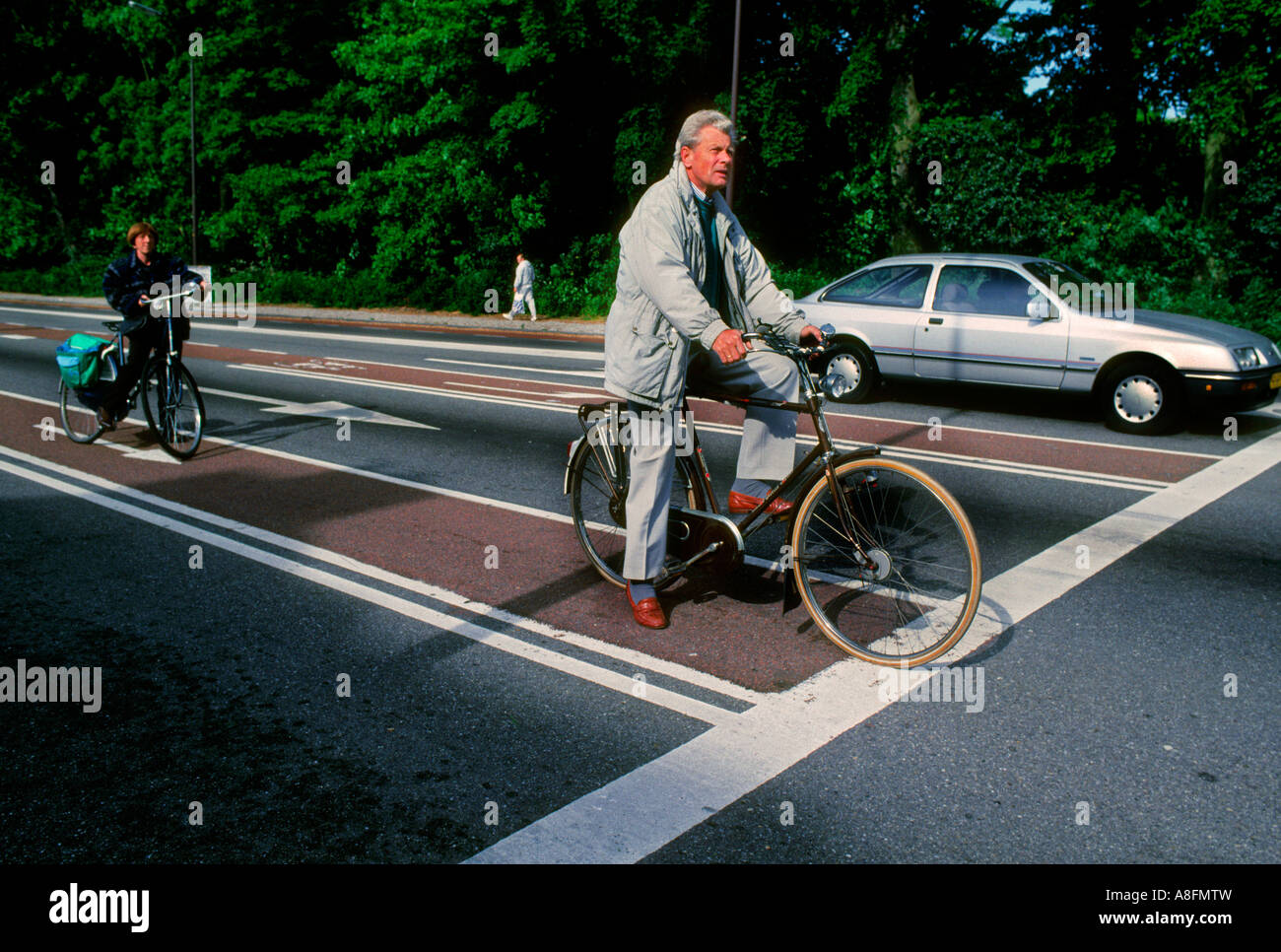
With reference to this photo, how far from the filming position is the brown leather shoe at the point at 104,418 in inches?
350

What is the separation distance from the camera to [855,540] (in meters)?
4.33

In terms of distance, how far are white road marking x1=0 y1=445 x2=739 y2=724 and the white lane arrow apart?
10.1 feet

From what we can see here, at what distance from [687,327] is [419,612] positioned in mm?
1828

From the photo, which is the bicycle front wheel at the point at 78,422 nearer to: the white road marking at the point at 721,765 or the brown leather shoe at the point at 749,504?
the brown leather shoe at the point at 749,504

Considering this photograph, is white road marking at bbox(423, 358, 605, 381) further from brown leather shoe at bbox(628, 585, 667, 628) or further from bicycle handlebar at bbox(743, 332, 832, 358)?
bicycle handlebar at bbox(743, 332, 832, 358)

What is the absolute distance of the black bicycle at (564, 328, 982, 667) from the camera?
13.5 feet

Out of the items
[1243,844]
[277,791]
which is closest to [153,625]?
[277,791]

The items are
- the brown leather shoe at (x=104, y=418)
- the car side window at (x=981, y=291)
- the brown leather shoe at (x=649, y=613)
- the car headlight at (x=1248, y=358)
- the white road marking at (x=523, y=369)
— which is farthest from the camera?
the white road marking at (x=523, y=369)

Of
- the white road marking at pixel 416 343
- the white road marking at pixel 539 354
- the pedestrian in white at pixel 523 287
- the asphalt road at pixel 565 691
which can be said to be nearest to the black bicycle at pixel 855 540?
the asphalt road at pixel 565 691

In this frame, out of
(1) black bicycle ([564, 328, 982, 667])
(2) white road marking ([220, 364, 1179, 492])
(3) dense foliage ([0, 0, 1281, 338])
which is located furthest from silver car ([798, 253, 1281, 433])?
(3) dense foliage ([0, 0, 1281, 338])

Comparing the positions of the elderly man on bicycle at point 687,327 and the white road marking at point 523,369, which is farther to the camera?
the white road marking at point 523,369

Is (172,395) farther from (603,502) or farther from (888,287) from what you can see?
(888,287)

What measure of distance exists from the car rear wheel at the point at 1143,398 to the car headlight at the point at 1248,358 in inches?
21.5

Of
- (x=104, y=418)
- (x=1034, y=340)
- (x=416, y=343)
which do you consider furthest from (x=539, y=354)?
(x=104, y=418)
